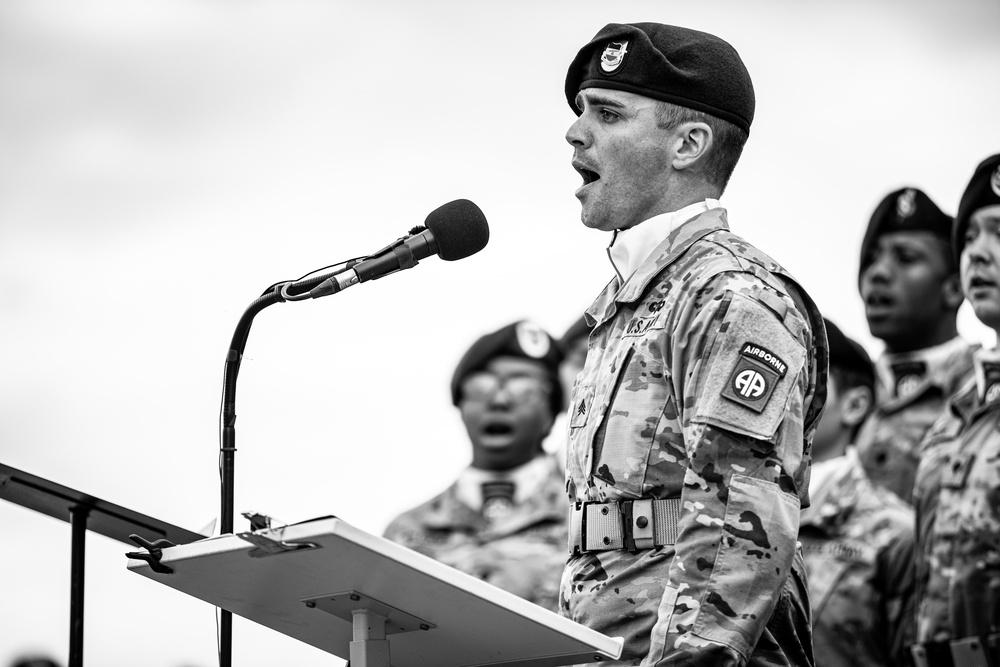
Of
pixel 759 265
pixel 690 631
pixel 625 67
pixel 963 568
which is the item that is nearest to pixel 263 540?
pixel 690 631

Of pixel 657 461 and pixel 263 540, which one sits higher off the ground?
pixel 657 461

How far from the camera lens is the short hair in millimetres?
2854

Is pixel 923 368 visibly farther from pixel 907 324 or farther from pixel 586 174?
pixel 586 174

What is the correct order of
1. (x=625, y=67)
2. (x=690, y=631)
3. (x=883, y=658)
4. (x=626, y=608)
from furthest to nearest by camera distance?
(x=883, y=658), (x=625, y=67), (x=626, y=608), (x=690, y=631)

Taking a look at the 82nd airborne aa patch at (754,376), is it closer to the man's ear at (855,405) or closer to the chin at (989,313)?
the chin at (989,313)

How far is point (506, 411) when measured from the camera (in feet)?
25.6

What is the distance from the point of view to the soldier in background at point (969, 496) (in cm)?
484

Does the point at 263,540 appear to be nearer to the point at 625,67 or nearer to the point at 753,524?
the point at 753,524

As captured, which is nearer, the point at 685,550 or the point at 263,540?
the point at 263,540

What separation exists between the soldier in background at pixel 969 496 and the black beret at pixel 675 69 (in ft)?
8.24

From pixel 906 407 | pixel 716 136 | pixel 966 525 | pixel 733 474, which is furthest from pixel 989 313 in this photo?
pixel 733 474

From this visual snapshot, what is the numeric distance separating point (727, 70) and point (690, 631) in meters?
1.23

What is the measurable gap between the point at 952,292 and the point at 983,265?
0.96 metres

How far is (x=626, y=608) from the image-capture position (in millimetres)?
2436
